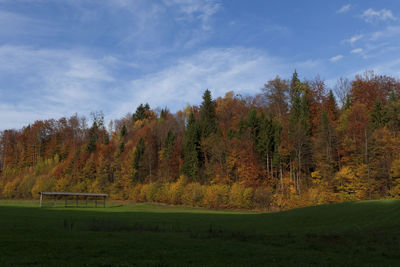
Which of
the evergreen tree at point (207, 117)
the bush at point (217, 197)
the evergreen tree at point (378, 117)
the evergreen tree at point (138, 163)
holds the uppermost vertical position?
the evergreen tree at point (207, 117)

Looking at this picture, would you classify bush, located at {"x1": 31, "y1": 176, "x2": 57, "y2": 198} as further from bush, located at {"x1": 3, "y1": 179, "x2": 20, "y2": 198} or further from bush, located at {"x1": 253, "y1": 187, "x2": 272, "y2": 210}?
bush, located at {"x1": 253, "y1": 187, "x2": 272, "y2": 210}

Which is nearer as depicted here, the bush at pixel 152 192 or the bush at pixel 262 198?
the bush at pixel 262 198

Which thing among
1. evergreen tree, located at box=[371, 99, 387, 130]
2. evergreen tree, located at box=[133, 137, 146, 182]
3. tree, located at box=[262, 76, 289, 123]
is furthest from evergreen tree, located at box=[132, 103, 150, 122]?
evergreen tree, located at box=[371, 99, 387, 130]

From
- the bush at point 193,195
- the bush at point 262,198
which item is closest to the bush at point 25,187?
the bush at point 193,195

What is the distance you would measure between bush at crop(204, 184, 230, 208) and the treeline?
0.21m

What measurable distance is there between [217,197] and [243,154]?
37.8 ft

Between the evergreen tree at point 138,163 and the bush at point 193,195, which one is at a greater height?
the evergreen tree at point 138,163

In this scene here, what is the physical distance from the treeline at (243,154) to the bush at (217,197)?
0.21m

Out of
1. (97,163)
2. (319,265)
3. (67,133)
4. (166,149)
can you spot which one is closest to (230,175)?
(166,149)

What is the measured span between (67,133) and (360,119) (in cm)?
10530

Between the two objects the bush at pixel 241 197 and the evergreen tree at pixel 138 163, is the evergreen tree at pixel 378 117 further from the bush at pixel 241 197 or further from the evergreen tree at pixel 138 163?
the evergreen tree at pixel 138 163

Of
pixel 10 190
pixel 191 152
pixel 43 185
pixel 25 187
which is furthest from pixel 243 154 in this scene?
pixel 10 190

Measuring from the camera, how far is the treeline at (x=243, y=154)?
55397mm

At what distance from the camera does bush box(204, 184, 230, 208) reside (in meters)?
62.5
